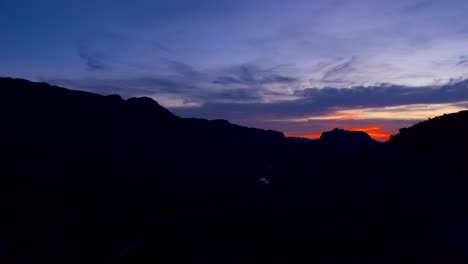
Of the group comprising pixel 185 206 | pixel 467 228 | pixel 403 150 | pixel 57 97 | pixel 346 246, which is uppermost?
pixel 57 97

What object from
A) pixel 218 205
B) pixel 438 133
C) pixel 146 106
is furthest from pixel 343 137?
pixel 438 133

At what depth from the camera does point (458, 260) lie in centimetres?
2038

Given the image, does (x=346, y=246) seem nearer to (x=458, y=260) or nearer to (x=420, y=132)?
(x=458, y=260)

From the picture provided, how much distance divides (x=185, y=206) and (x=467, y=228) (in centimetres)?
4705

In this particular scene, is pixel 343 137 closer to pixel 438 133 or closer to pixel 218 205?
pixel 218 205

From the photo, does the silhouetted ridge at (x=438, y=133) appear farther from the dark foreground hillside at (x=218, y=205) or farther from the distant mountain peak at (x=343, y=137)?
the distant mountain peak at (x=343, y=137)

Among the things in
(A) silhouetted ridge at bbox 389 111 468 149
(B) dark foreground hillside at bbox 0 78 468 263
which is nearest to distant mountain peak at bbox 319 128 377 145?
(B) dark foreground hillside at bbox 0 78 468 263

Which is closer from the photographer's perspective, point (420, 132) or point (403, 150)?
point (403, 150)

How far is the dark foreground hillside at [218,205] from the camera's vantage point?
26.3 m

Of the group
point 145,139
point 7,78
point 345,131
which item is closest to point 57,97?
point 7,78

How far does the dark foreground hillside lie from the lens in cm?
2633

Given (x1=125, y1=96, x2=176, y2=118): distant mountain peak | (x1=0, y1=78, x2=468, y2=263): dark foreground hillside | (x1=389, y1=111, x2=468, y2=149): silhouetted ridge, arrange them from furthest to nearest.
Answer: (x1=125, y1=96, x2=176, y2=118): distant mountain peak → (x1=389, y1=111, x2=468, y2=149): silhouetted ridge → (x1=0, y1=78, x2=468, y2=263): dark foreground hillside

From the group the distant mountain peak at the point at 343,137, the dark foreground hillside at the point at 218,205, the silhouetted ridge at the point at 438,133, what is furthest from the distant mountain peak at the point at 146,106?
the silhouetted ridge at the point at 438,133

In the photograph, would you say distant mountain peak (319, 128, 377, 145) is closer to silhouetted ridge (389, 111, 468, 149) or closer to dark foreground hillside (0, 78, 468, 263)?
dark foreground hillside (0, 78, 468, 263)
